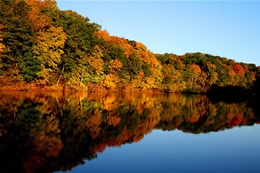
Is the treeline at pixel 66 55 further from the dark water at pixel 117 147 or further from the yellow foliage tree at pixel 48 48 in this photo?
the dark water at pixel 117 147

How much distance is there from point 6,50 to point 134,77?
30623 mm

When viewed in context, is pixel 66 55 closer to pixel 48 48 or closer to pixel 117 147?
pixel 48 48

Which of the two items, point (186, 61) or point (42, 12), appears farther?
point (186, 61)

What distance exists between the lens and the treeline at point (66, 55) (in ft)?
116

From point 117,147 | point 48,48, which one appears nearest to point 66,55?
point 48,48

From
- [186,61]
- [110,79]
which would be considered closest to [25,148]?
[110,79]

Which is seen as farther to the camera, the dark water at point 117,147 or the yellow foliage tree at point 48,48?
the yellow foliage tree at point 48,48

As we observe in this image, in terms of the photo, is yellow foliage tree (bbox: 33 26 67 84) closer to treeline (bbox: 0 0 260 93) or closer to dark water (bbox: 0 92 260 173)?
treeline (bbox: 0 0 260 93)

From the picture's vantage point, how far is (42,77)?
39.4 m

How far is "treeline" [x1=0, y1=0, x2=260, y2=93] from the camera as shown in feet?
116

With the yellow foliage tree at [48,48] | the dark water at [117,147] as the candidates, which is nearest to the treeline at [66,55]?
the yellow foliage tree at [48,48]

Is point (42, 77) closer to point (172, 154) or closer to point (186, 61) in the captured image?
point (172, 154)

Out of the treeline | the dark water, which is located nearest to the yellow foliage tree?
the treeline

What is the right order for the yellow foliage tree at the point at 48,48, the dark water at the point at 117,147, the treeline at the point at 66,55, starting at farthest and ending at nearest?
the yellow foliage tree at the point at 48,48 < the treeline at the point at 66,55 < the dark water at the point at 117,147
